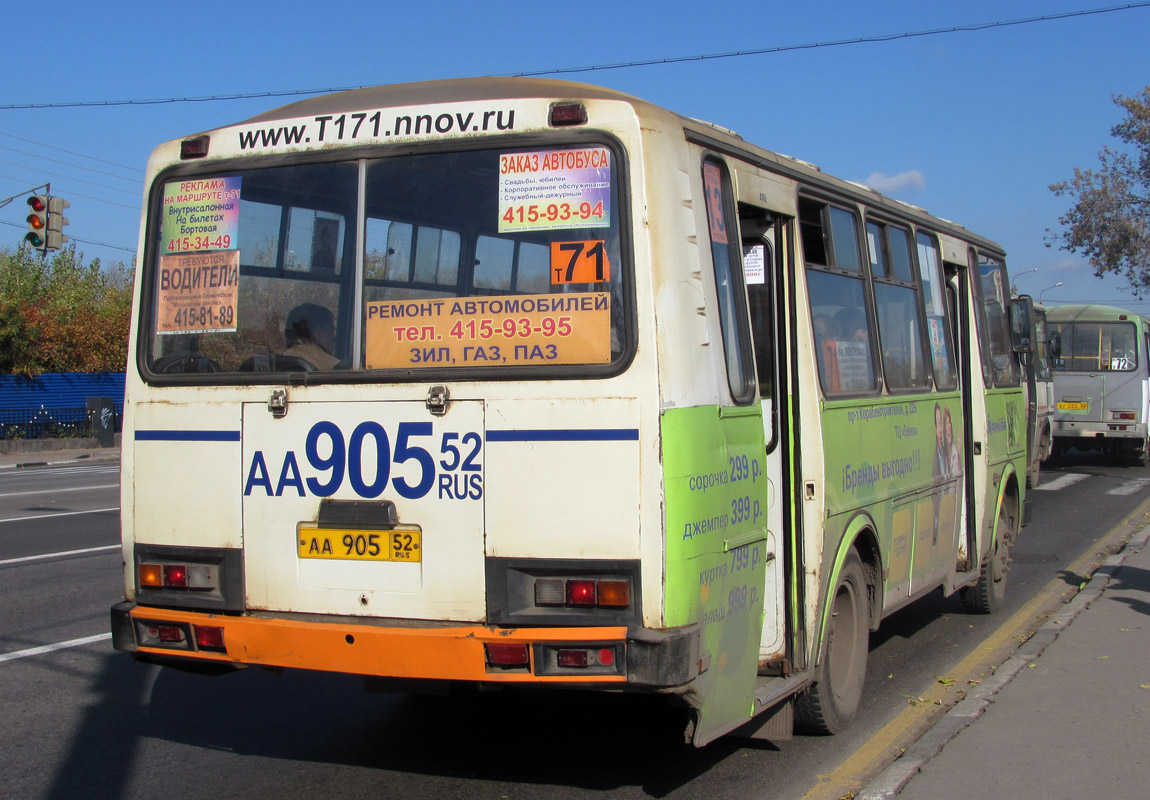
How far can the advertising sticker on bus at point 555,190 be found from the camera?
14.5ft

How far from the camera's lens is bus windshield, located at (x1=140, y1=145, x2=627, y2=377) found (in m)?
4.43

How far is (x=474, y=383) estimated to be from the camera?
449 cm

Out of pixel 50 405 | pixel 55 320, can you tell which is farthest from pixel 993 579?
pixel 55 320

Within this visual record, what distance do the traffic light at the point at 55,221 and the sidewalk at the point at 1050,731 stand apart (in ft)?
62.8

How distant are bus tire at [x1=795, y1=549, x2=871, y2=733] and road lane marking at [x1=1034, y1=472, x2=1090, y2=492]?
591 inches

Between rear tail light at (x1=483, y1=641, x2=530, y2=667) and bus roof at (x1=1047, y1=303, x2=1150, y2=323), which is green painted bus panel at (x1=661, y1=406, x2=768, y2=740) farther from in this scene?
bus roof at (x1=1047, y1=303, x2=1150, y2=323)

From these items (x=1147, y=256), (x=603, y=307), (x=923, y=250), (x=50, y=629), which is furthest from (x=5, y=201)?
(x=1147, y=256)

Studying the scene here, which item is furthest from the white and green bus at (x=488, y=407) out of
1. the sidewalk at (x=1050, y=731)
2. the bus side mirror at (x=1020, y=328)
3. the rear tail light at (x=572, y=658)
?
the bus side mirror at (x=1020, y=328)

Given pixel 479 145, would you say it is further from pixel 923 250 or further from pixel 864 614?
pixel 923 250

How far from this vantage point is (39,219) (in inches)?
830

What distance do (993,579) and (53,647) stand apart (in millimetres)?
7037

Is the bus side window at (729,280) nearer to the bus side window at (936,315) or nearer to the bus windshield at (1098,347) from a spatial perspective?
the bus side window at (936,315)

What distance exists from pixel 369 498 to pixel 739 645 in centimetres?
164

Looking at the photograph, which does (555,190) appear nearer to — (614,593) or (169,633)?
(614,593)
